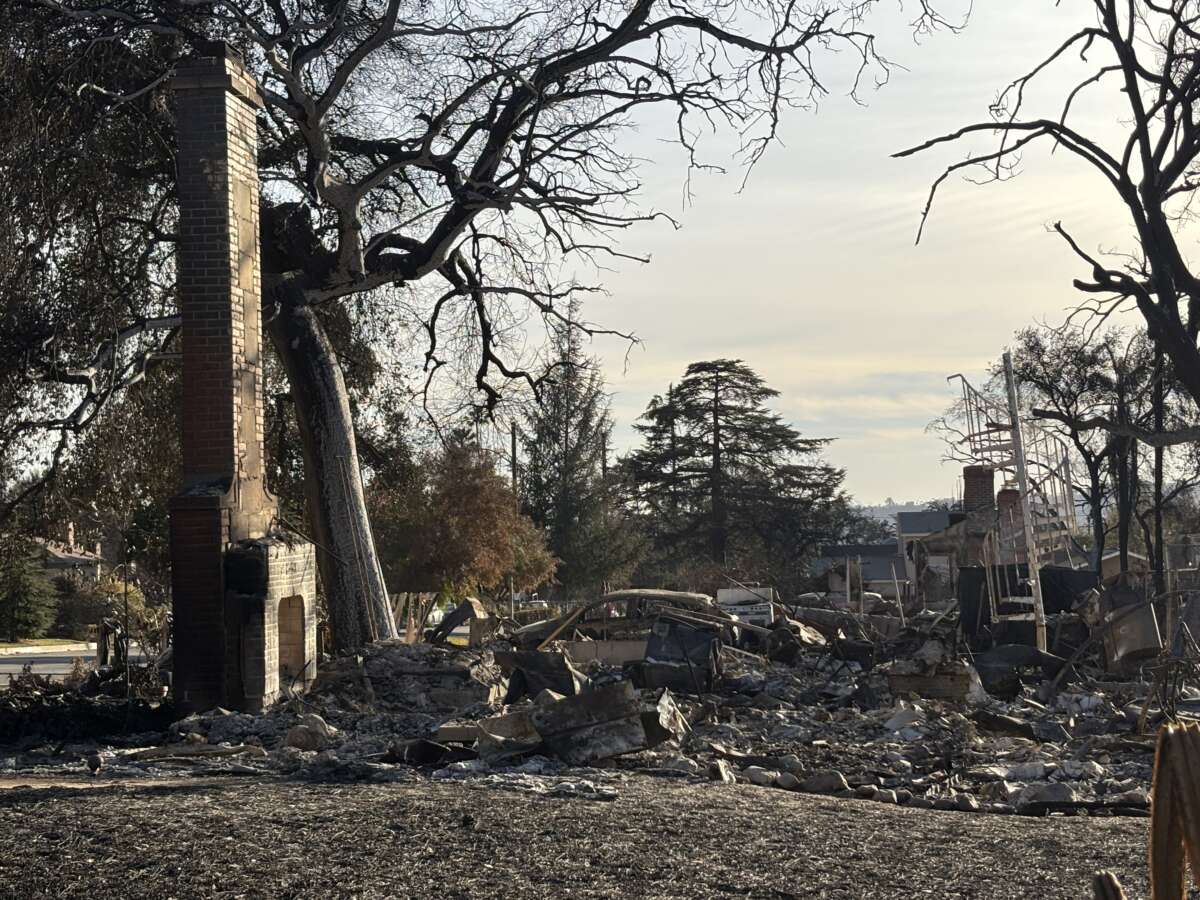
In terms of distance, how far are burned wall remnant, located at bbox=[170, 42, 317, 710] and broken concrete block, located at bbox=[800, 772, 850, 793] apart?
18.4ft

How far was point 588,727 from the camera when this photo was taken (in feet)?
34.9

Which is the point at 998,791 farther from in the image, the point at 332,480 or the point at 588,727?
the point at 332,480

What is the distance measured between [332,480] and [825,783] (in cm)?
1094

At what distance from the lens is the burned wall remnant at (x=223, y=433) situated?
12.9 metres

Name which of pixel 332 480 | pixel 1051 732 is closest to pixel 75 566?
pixel 332 480

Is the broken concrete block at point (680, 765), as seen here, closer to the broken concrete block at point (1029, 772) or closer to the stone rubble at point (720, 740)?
the stone rubble at point (720, 740)

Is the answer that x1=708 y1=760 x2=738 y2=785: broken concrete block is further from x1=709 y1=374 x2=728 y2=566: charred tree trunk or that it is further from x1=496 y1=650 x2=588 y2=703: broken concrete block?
x1=709 y1=374 x2=728 y2=566: charred tree trunk

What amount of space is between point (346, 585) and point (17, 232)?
670 cm

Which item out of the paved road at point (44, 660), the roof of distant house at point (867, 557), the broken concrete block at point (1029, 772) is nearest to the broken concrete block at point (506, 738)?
the broken concrete block at point (1029, 772)

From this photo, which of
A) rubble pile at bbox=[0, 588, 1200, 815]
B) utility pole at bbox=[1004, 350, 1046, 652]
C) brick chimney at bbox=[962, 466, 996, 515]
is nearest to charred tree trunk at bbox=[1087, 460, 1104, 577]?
brick chimney at bbox=[962, 466, 996, 515]

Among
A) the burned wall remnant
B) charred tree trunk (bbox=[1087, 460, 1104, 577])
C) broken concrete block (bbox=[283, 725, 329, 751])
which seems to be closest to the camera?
broken concrete block (bbox=[283, 725, 329, 751])

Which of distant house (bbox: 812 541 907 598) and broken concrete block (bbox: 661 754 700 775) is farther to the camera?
distant house (bbox: 812 541 907 598)

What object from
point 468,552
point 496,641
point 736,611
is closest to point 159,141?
point 496,641

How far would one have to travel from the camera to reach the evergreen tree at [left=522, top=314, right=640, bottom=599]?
5344 cm
